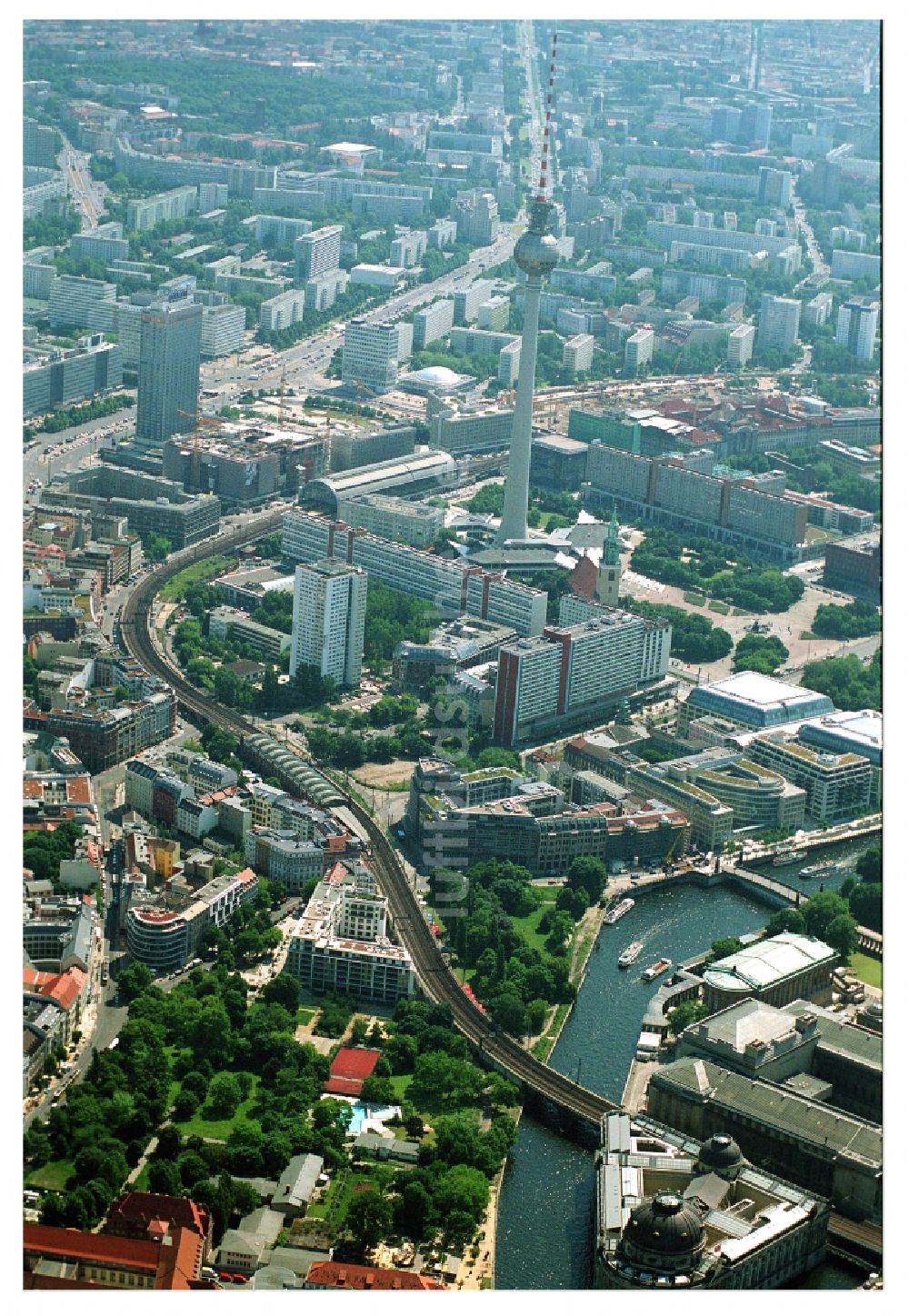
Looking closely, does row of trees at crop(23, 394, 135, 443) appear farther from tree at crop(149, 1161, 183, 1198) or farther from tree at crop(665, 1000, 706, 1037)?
tree at crop(149, 1161, 183, 1198)

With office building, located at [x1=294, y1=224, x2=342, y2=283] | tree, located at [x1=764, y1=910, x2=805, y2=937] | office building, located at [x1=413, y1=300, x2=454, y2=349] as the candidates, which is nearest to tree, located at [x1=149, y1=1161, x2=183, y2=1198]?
tree, located at [x1=764, y1=910, x2=805, y2=937]

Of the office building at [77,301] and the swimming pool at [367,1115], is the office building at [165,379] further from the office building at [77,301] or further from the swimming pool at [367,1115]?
the swimming pool at [367,1115]

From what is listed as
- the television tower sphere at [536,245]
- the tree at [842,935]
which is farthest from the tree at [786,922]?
the television tower sphere at [536,245]

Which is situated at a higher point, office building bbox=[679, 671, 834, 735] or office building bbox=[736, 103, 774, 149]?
Result: office building bbox=[736, 103, 774, 149]

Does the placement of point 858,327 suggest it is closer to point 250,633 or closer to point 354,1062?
point 250,633

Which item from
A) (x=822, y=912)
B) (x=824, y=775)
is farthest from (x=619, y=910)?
(x=824, y=775)
